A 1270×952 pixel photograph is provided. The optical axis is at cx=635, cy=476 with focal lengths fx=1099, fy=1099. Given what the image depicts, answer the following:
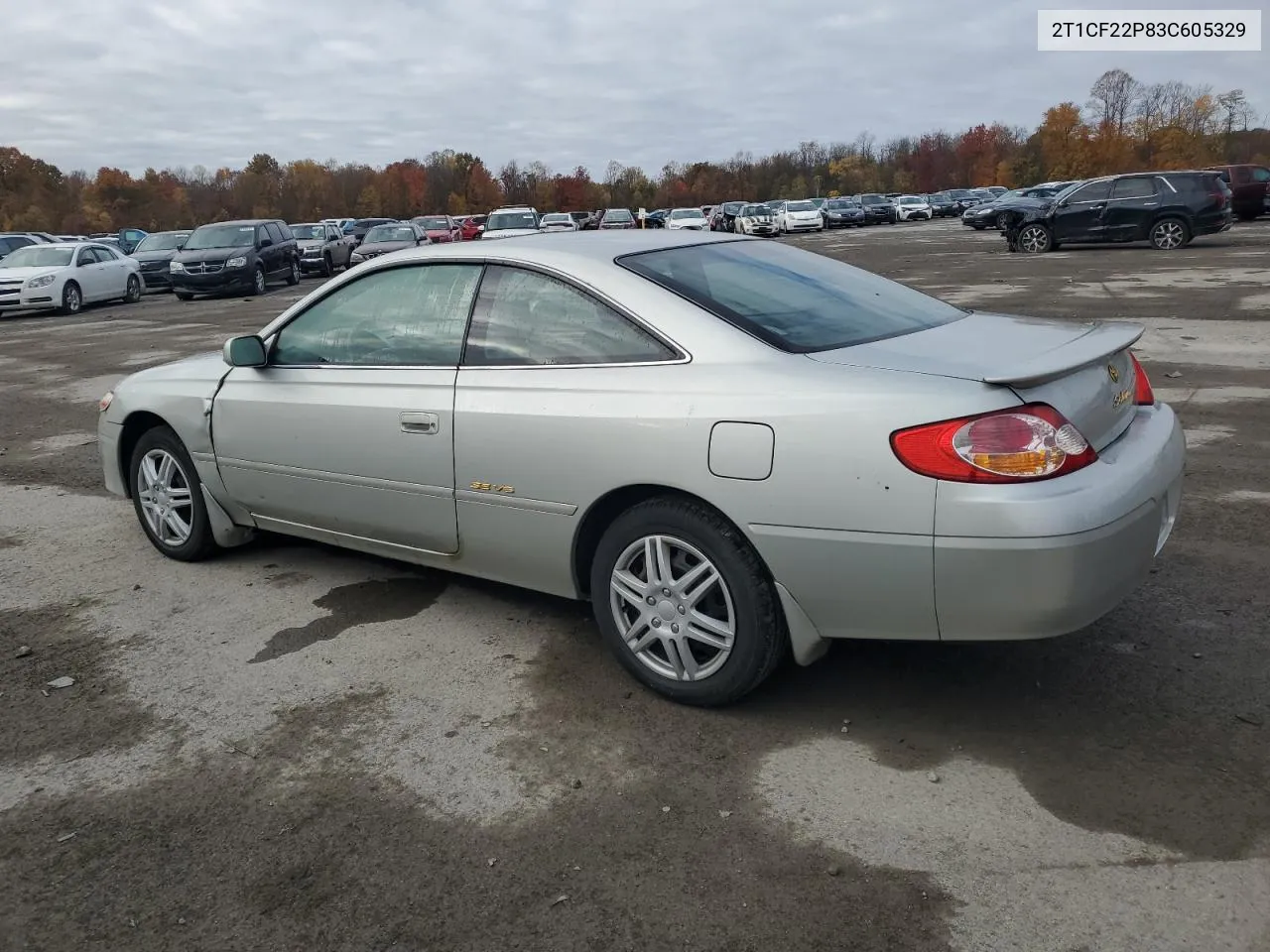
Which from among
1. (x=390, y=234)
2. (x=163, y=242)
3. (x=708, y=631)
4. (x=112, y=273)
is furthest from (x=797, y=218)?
(x=708, y=631)

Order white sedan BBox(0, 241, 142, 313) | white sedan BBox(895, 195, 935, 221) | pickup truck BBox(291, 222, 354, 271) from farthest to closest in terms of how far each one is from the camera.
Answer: white sedan BBox(895, 195, 935, 221) < pickup truck BBox(291, 222, 354, 271) < white sedan BBox(0, 241, 142, 313)

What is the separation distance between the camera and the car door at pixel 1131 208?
2306 cm

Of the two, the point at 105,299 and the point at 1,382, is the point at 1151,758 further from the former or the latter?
the point at 105,299

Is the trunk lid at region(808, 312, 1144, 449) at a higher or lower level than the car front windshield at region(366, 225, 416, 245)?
lower

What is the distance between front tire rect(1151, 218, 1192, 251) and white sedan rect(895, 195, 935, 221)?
3979cm

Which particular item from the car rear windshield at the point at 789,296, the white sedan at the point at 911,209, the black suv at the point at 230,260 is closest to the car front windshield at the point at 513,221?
the black suv at the point at 230,260

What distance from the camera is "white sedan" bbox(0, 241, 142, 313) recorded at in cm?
2230

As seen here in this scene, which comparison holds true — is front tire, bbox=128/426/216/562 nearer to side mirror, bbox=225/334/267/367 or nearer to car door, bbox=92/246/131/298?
side mirror, bbox=225/334/267/367

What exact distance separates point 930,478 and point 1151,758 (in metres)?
1.05

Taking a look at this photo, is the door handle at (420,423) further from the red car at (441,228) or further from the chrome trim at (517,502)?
the red car at (441,228)

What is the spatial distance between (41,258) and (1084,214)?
2256cm

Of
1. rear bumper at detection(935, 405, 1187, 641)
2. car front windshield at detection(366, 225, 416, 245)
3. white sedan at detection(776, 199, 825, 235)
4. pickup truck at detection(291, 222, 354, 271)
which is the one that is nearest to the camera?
rear bumper at detection(935, 405, 1187, 641)

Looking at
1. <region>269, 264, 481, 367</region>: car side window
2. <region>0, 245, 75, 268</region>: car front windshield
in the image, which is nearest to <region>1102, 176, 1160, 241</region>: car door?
<region>0, 245, 75, 268</region>: car front windshield

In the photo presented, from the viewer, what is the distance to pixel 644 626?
11.9 feet
